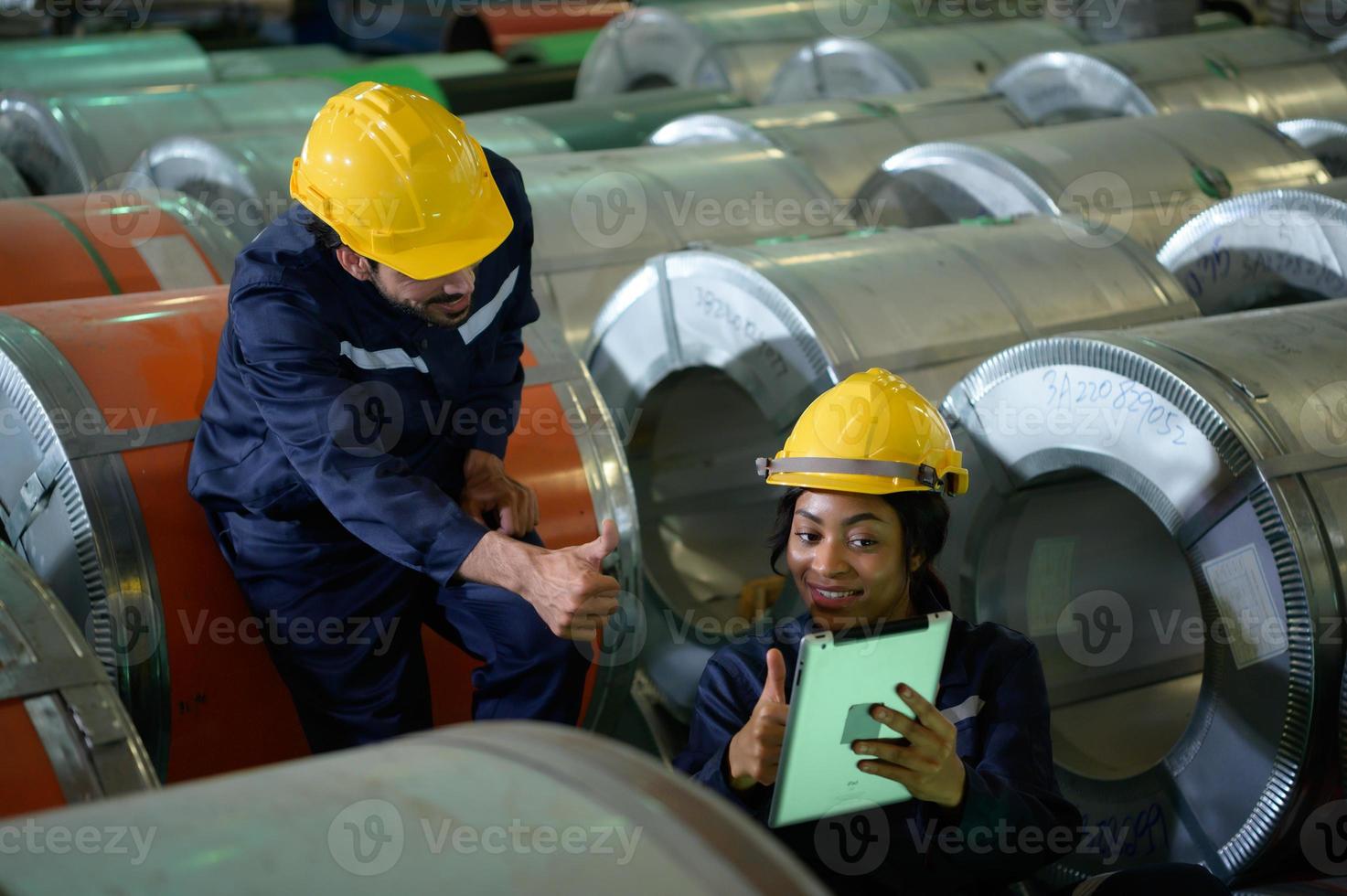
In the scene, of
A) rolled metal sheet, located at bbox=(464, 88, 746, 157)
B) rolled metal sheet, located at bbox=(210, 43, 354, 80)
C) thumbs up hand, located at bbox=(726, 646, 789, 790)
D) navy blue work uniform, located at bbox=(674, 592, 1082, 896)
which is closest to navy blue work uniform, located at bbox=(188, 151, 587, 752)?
navy blue work uniform, located at bbox=(674, 592, 1082, 896)

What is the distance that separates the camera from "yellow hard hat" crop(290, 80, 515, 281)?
1.98 metres

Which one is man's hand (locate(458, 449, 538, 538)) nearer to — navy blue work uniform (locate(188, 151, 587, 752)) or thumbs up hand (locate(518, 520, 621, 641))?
navy blue work uniform (locate(188, 151, 587, 752))

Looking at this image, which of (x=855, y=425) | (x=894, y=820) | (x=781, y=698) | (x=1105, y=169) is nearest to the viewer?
(x=781, y=698)

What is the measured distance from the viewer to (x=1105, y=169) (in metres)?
3.62

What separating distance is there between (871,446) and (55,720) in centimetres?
106

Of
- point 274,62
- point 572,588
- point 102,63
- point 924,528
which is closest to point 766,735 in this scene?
point 572,588

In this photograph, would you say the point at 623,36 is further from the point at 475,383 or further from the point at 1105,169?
the point at 475,383

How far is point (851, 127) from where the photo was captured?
4.18 meters

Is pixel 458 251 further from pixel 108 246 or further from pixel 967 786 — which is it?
pixel 108 246

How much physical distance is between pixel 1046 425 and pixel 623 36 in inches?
160

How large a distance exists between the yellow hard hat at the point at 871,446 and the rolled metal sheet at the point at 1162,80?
2928 mm

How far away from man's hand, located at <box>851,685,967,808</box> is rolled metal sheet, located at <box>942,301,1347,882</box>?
2.39 feet

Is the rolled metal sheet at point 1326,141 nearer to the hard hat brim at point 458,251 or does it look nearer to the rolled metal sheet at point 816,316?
the rolled metal sheet at point 816,316

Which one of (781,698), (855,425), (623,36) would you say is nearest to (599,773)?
(781,698)
